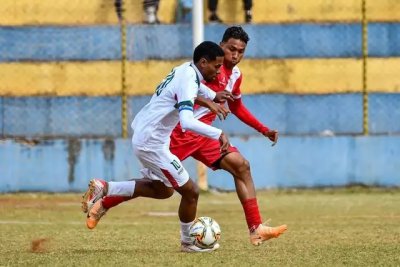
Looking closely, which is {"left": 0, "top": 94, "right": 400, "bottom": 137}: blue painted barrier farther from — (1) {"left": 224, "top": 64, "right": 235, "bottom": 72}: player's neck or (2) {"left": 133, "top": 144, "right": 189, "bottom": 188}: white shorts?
(2) {"left": 133, "top": 144, "right": 189, "bottom": 188}: white shorts

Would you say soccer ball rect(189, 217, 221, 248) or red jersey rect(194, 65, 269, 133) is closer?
soccer ball rect(189, 217, 221, 248)

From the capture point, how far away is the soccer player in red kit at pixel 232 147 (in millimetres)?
11141

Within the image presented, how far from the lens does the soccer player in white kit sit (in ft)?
34.4

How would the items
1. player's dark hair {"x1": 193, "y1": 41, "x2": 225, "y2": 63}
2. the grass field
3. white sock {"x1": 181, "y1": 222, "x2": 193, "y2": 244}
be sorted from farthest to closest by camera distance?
white sock {"x1": 181, "y1": 222, "x2": 193, "y2": 244}, player's dark hair {"x1": 193, "y1": 41, "x2": 225, "y2": 63}, the grass field

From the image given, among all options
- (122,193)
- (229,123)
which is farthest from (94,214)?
(229,123)

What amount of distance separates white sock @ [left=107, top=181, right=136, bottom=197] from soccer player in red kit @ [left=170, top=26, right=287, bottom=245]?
0.64m

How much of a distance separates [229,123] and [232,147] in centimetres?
945

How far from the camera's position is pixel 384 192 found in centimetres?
2033

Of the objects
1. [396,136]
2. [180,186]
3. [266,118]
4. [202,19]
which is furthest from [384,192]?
[180,186]

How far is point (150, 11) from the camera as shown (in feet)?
70.5

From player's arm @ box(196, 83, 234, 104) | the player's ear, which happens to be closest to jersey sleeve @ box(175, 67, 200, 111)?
the player's ear

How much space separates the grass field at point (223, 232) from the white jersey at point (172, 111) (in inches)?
41.9

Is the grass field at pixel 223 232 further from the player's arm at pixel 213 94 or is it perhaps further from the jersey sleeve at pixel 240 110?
the player's arm at pixel 213 94

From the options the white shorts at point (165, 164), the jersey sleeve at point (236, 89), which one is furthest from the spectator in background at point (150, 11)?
the white shorts at point (165, 164)
